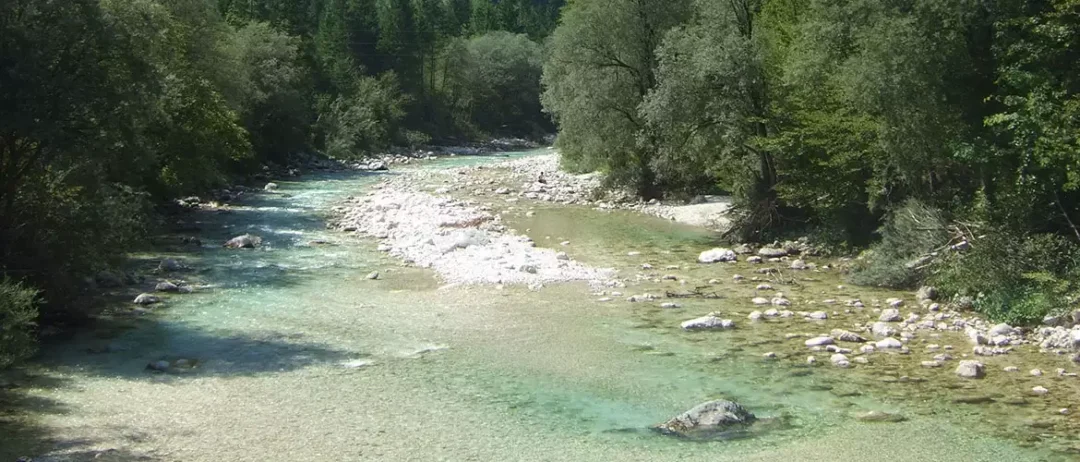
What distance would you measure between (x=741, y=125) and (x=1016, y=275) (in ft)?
36.6

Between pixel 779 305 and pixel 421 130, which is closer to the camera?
pixel 779 305

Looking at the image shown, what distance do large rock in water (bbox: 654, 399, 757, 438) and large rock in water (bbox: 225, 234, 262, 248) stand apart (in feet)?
57.2

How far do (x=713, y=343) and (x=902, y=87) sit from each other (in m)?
7.90

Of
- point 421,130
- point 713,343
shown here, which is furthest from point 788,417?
point 421,130

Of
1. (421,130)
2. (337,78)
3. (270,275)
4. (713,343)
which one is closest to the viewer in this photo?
(713,343)

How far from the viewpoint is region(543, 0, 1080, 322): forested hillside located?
57.2 feet

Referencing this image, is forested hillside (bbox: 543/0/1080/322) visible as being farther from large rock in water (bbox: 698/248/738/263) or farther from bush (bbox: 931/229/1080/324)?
large rock in water (bbox: 698/248/738/263)

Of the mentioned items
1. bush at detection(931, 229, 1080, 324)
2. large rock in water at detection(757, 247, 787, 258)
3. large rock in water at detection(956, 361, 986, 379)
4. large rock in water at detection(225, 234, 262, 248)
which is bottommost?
large rock in water at detection(757, 247, 787, 258)

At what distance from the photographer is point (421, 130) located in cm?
8031

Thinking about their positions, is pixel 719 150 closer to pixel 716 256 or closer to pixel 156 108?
pixel 716 256

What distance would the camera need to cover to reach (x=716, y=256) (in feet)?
80.7

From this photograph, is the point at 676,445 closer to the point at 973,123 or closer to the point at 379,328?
the point at 379,328

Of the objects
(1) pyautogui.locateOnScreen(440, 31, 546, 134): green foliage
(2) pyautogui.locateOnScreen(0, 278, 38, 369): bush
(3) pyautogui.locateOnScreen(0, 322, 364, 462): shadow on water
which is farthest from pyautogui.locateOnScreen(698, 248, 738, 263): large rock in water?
(1) pyautogui.locateOnScreen(440, 31, 546, 134): green foliage

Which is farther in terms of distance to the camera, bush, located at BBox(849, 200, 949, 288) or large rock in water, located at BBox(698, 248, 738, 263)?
large rock in water, located at BBox(698, 248, 738, 263)
